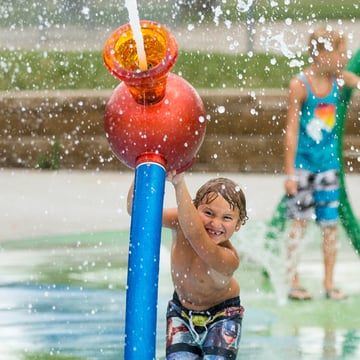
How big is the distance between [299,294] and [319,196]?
46cm

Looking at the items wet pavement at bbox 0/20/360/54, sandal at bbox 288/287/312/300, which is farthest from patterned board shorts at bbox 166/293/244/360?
wet pavement at bbox 0/20/360/54

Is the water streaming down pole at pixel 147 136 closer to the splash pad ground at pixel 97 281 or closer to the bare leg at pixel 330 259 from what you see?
the splash pad ground at pixel 97 281

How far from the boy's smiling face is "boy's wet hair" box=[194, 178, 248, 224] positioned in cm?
1

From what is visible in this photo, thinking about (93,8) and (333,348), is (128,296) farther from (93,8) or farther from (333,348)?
(93,8)

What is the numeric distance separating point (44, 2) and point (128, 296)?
11.8 m

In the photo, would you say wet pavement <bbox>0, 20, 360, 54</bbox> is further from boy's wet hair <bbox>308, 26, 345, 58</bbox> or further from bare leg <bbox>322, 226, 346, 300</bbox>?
bare leg <bbox>322, 226, 346, 300</bbox>

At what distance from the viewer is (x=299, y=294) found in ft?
18.6

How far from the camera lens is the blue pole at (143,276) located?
326 centimetres

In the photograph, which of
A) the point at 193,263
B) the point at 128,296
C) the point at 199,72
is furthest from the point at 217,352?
the point at 199,72

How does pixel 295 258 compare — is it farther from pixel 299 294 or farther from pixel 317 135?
pixel 317 135

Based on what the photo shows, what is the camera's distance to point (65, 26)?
14328mm

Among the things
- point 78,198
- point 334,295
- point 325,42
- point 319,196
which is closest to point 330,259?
point 334,295

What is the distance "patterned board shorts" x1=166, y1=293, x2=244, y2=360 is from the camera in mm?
3924

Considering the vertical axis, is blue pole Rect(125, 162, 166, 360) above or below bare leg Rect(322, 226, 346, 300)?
below
